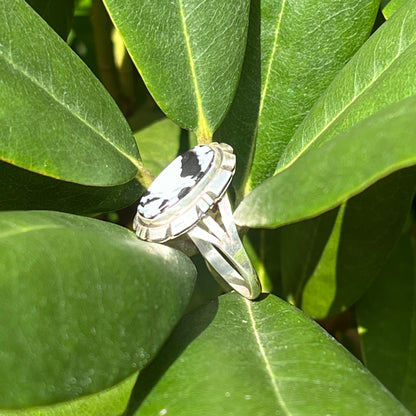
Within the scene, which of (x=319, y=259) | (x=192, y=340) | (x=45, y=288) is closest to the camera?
(x=45, y=288)

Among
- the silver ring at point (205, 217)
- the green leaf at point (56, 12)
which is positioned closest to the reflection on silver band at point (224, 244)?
the silver ring at point (205, 217)

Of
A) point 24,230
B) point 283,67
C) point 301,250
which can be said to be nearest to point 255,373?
point 24,230

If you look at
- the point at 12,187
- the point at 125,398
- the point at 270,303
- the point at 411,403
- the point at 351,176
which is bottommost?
the point at 411,403

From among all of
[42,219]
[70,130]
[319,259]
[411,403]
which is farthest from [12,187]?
[411,403]

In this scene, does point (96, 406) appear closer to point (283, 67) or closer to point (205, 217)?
point (205, 217)

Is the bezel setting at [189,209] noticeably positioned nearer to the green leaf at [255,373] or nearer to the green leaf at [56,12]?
the green leaf at [255,373]

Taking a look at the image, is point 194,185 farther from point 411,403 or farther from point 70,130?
point 411,403
